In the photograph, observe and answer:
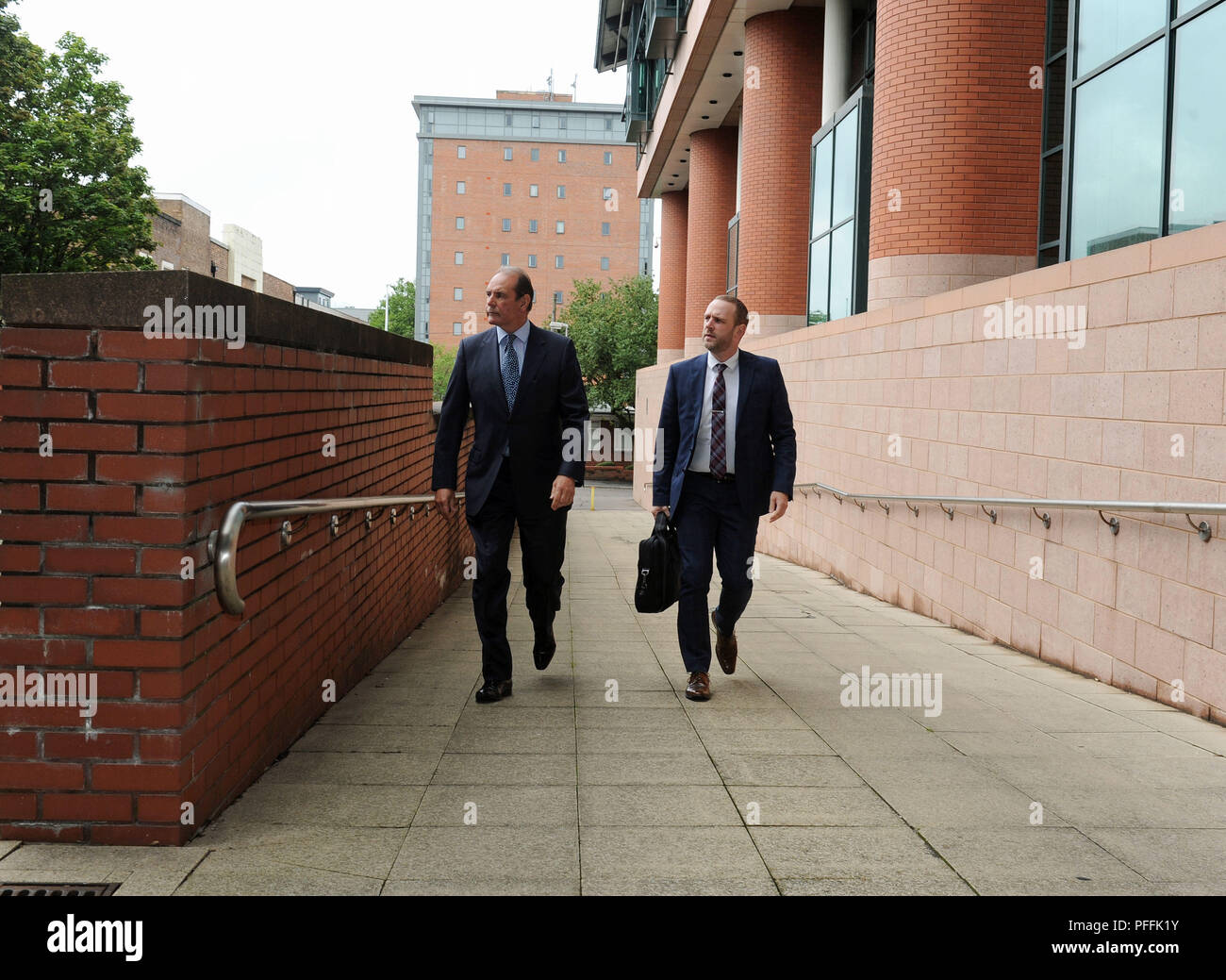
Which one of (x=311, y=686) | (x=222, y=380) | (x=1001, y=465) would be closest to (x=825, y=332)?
(x=1001, y=465)

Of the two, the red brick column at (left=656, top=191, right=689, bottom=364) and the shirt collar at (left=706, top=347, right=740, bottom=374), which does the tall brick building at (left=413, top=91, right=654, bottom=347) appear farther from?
the shirt collar at (left=706, top=347, right=740, bottom=374)

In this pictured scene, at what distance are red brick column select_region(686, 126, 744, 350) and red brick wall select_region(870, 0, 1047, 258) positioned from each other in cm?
1762

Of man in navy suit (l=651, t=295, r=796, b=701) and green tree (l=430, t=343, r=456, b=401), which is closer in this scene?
man in navy suit (l=651, t=295, r=796, b=701)

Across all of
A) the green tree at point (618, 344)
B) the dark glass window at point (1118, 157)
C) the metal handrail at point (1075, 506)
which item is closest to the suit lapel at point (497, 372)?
the metal handrail at point (1075, 506)

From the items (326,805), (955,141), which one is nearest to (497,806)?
(326,805)

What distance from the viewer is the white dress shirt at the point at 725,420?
5.37 meters

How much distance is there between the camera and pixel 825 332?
12500 millimetres

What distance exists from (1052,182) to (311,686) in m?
8.30

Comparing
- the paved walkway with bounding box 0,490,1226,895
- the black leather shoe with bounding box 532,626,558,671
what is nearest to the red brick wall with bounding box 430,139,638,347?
the black leather shoe with bounding box 532,626,558,671

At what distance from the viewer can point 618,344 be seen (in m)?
56.9

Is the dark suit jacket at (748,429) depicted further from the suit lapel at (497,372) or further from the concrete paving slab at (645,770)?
the concrete paving slab at (645,770)

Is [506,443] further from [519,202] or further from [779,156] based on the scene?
[519,202]

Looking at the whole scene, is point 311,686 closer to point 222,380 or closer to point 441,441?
point 441,441

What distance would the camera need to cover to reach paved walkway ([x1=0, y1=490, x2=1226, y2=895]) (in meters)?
3.01
